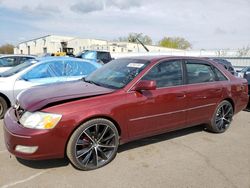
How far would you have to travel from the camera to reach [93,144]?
3361 mm

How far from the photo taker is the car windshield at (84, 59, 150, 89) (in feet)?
12.3

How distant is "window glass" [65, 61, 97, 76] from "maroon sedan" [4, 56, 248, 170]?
6.97 feet

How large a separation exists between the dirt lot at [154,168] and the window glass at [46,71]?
2.13 metres

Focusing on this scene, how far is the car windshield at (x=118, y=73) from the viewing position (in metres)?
3.75

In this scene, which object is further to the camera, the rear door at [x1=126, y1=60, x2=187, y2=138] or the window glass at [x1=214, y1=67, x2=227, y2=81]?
the window glass at [x1=214, y1=67, x2=227, y2=81]

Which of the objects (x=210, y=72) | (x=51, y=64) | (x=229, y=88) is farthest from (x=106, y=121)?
(x=51, y=64)

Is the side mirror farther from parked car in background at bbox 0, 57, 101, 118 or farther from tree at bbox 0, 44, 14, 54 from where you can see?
tree at bbox 0, 44, 14, 54

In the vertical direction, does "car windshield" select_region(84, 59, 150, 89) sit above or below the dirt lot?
above

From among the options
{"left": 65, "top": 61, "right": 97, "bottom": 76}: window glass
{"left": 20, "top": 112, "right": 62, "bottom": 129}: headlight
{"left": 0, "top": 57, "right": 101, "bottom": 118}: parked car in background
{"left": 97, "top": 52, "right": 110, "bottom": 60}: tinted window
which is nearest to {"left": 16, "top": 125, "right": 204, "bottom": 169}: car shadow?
{"left": 20, "top": 112, "right": 62, "bottom": 129}: headlight

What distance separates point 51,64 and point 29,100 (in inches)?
118

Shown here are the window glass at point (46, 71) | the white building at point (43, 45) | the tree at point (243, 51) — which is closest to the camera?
the window glass at point (46, 71)

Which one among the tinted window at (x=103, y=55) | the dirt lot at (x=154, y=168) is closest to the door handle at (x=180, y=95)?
the dirt lot at (x=154, y=168)

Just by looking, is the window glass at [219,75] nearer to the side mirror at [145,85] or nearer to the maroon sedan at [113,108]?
the maroon sedan at [113,108]

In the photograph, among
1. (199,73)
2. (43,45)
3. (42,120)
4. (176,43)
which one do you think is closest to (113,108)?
(42,120)
